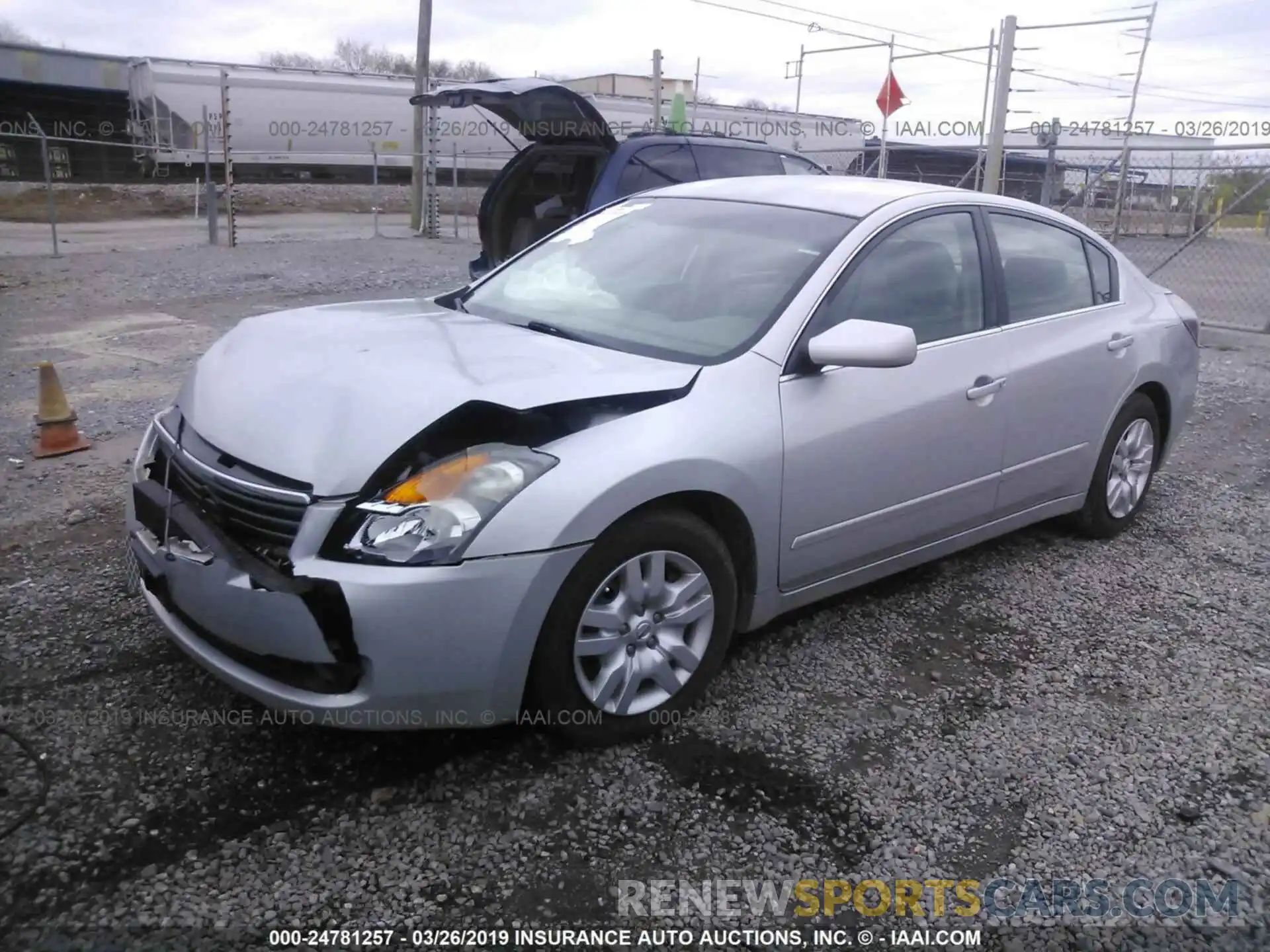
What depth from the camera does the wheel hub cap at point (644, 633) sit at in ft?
9.39

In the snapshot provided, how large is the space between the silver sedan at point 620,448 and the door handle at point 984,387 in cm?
1

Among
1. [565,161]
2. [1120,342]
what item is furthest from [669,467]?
[565,161]

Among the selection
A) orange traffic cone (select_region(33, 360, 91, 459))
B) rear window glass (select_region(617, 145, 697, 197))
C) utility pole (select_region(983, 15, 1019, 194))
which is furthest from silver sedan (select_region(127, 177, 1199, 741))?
utility pole (select_region(983, 15, 1019, 194))

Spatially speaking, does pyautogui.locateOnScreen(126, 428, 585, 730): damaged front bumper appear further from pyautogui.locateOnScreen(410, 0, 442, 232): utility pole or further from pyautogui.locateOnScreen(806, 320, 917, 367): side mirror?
pyautogui.locateOnScreen(410, 0, 442, 232): utility pole

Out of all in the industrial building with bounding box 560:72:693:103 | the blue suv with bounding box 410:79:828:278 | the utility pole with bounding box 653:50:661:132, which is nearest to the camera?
the blue suv with bounding box 410:79:828:278

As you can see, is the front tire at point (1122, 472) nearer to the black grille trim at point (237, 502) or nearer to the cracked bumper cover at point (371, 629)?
the cracked bumper cover at point (371, 629)

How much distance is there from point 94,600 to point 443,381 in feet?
6.00

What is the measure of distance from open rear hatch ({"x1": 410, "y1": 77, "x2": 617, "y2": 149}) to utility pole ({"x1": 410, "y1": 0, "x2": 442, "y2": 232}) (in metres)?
11.8

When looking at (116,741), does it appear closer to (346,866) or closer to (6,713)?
(6,713)

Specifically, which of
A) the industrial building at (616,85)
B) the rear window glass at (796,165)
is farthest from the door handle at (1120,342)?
the industrial building at (616,85)

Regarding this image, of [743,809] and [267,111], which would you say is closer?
[743,809]

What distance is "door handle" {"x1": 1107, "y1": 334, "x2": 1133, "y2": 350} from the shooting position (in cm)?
456

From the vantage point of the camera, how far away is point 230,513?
2.78 m

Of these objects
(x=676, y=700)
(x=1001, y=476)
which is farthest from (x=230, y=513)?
(x=1001, y=476)
